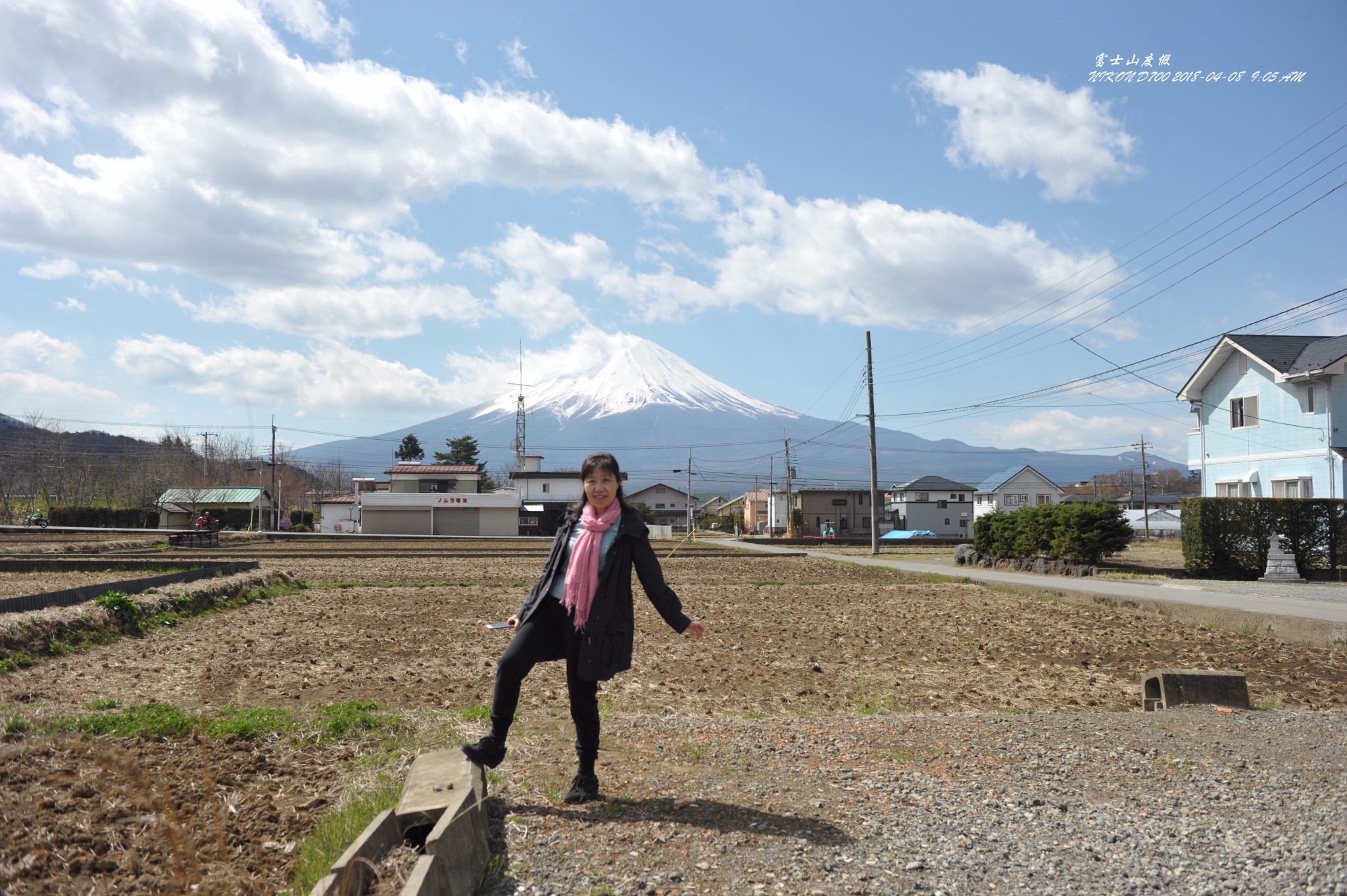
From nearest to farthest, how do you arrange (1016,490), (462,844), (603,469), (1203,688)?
(462,844) < (603,469) < (1203,688) < (1016,490)

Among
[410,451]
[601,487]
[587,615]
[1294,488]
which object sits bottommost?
[587,615]

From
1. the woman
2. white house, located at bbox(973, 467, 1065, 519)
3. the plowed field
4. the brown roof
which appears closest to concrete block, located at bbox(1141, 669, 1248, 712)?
the plowed field

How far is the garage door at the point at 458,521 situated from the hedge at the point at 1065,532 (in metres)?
44.8

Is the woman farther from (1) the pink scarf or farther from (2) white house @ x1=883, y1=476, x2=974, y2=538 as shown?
(2) white house @ x1=883, y1=476, x2=974, y2=538

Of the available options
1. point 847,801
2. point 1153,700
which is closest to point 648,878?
point 847,801

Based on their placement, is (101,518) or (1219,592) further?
(101,518)

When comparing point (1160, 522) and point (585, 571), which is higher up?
point (585, 571)

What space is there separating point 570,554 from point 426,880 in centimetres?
179

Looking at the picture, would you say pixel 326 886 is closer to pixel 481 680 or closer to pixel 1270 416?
pixel 481 680

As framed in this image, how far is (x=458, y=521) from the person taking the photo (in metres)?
66.9

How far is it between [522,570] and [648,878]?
2199 cm

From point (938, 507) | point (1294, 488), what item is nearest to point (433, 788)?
point (1294, 488)

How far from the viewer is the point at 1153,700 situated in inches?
284

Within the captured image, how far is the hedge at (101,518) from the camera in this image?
63.1m
